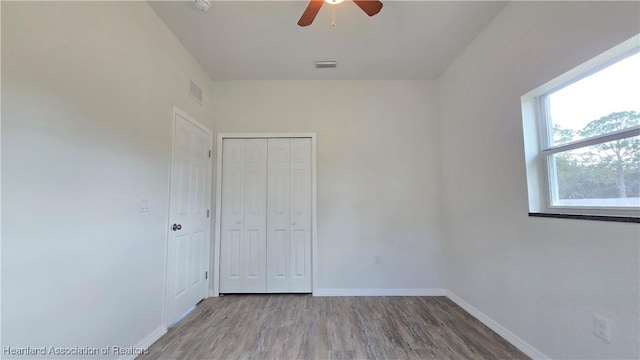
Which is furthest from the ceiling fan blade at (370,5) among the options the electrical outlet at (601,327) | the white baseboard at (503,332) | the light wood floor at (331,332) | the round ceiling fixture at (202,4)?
the white baseboard at (503,332)

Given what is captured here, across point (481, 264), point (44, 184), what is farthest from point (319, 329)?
point (44, 184)

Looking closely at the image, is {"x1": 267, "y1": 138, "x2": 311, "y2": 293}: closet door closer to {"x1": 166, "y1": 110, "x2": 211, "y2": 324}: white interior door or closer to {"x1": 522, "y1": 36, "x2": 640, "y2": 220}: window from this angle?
{"x1": 166, "y1": 110, "x2": 211, "y2": 324}: white interior door

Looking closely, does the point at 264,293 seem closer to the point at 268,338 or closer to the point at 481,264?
the point at 268,338

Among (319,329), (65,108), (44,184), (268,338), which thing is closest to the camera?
(44,184)

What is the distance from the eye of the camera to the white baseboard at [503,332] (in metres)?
1.96

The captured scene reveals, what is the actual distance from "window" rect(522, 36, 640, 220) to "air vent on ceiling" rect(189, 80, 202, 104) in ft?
10.3

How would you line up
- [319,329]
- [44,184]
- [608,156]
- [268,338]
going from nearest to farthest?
[44,184] → [608,156] → [268,338] → [319,329]

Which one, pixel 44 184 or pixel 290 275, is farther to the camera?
pixel 290 275

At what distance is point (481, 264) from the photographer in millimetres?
2621

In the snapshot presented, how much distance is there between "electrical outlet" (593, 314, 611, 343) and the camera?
1.50 metres

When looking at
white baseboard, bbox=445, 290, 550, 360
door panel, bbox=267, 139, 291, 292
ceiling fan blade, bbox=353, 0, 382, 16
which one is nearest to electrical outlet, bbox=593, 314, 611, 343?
white baseboard, bbox=445, 290, 550, 360

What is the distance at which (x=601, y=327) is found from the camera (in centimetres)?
153

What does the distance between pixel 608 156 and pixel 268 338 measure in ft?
8.97

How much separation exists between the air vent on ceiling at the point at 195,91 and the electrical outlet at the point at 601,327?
3.75 m
